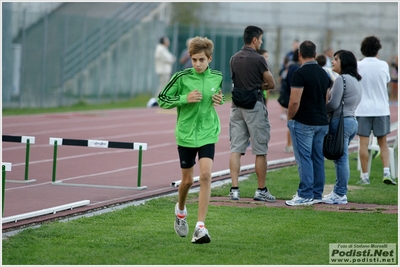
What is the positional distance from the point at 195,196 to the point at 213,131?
2946 mm

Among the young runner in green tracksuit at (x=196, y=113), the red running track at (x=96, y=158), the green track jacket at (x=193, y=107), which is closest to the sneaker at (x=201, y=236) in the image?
the young runner in green tracksuit at (x=196, y=113)

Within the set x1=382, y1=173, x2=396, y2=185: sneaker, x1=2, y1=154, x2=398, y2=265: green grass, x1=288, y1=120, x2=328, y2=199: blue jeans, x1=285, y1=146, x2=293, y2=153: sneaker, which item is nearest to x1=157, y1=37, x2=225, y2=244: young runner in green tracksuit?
x1=2, y1=154, x2=398, y2=265: green grass

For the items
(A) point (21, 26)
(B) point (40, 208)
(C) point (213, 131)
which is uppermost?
(A) point (21, 26)

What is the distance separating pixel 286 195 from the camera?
449 inches

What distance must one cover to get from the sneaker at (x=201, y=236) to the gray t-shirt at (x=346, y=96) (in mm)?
3569

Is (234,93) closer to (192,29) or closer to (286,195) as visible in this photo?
(286,195)

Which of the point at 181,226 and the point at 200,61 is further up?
the point at 200,61

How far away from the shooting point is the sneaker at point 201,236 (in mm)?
7840

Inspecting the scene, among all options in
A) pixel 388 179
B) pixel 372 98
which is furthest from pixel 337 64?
pixel 388 179

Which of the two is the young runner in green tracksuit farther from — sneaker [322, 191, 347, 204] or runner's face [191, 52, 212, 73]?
sneaker [322, 191, 347, 204]

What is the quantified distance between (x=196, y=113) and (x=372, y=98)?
5036 mm

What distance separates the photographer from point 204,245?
7.83 meters

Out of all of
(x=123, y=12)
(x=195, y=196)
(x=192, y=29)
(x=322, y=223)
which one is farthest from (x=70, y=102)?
(x=322, y=223)

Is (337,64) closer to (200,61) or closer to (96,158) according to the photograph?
(200,61)
